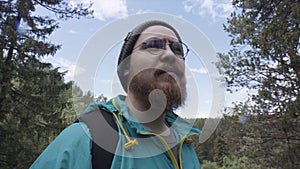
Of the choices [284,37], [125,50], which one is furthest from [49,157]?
[284,37]

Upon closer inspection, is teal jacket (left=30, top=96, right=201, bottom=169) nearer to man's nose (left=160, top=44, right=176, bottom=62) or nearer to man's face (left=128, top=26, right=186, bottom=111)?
man's face (left=128, top=26, right=186, bottom=111)

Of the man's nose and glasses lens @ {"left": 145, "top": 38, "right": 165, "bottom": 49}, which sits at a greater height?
glasses lens @ {"left": 145, "top": 38, "right": 165, "bottom": 49}

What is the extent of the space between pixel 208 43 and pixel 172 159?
497 millimetres

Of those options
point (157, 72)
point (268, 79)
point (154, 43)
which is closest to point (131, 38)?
point (154, 43)

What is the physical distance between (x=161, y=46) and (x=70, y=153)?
1.95 ft

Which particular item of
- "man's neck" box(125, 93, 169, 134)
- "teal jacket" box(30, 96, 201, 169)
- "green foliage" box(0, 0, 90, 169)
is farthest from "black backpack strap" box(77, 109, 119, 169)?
"green foliage" box(0, 0, 90, 169)

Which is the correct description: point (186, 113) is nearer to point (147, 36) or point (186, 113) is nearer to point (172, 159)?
point (172, 159)

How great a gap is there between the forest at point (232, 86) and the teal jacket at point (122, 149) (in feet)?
15.7

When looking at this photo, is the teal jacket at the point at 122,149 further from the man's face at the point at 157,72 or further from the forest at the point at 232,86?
the forest at the point at 232,86

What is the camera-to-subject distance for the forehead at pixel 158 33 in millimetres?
1179

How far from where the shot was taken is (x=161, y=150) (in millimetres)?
1016

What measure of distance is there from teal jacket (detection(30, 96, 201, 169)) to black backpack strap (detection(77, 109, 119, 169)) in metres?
0.02

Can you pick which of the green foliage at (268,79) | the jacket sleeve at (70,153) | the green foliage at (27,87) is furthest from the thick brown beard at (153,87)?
the green foliage at (27,87)

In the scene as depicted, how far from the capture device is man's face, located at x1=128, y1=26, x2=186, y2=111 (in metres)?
1.07
